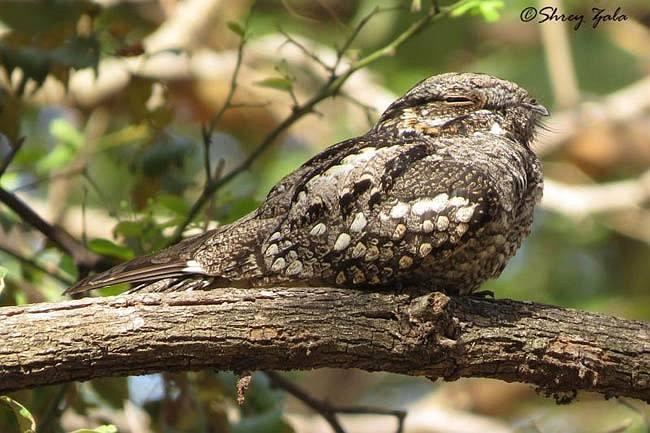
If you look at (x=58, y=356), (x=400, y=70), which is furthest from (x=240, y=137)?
(x=58, y=356)

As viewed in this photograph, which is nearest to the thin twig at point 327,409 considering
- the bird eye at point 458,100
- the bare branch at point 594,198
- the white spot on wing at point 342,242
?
the white spot on wing at point 342,242

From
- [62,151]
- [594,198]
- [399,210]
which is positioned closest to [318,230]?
[399,210]

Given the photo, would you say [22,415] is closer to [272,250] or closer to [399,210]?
[272,250]

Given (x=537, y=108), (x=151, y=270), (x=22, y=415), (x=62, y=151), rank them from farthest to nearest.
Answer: (x=62, y=151)
(x=537, y=108)
(x=151, y=270)
(x=22, y=415)

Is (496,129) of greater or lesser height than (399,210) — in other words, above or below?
above

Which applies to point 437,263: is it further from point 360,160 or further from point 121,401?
point 121,401

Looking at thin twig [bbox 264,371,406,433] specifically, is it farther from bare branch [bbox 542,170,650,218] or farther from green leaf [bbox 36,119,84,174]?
bare branch [bbox 542,170,650,218]

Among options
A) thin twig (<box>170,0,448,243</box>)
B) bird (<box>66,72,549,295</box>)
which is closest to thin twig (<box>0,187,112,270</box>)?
thin twig (<box>170,0,448,243</box>)
